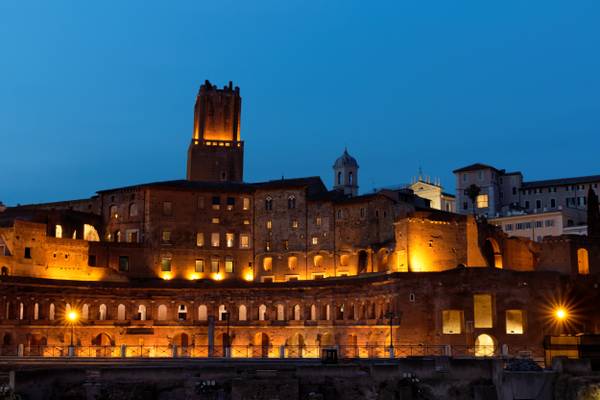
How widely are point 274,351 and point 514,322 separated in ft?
74.9

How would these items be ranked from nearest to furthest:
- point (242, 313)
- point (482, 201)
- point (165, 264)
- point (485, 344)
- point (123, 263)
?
point (485, 344) < point (242, 313) < point (123, 263) < point (165, 264) < point (482, 201)

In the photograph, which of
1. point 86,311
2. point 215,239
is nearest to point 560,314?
point 215,239

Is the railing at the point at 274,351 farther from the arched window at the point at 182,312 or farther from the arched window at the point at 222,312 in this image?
the arched window at the point at 182,312

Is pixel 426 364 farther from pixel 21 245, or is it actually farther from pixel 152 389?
pixel 21 245

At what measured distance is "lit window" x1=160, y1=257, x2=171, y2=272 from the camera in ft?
302

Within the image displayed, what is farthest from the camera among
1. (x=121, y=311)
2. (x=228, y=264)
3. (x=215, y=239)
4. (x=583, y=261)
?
(x=215, y=239)

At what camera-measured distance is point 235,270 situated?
9444 cm

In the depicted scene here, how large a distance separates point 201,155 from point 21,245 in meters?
33.0

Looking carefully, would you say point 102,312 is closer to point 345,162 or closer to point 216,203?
point 216,203

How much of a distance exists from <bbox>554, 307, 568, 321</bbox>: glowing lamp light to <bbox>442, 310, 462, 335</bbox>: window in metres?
7.78

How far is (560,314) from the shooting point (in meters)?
70.4

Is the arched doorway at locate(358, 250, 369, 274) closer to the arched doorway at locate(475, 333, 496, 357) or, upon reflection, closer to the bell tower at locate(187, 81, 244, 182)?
the arched doorway at locate(475, 333, 496, 357)

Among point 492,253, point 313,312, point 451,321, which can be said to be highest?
point 492,253

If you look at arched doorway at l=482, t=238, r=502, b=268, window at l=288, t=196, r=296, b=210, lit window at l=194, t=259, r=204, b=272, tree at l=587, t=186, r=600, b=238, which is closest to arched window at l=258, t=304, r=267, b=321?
lit window at l=194, t=259, r=204, b=272
